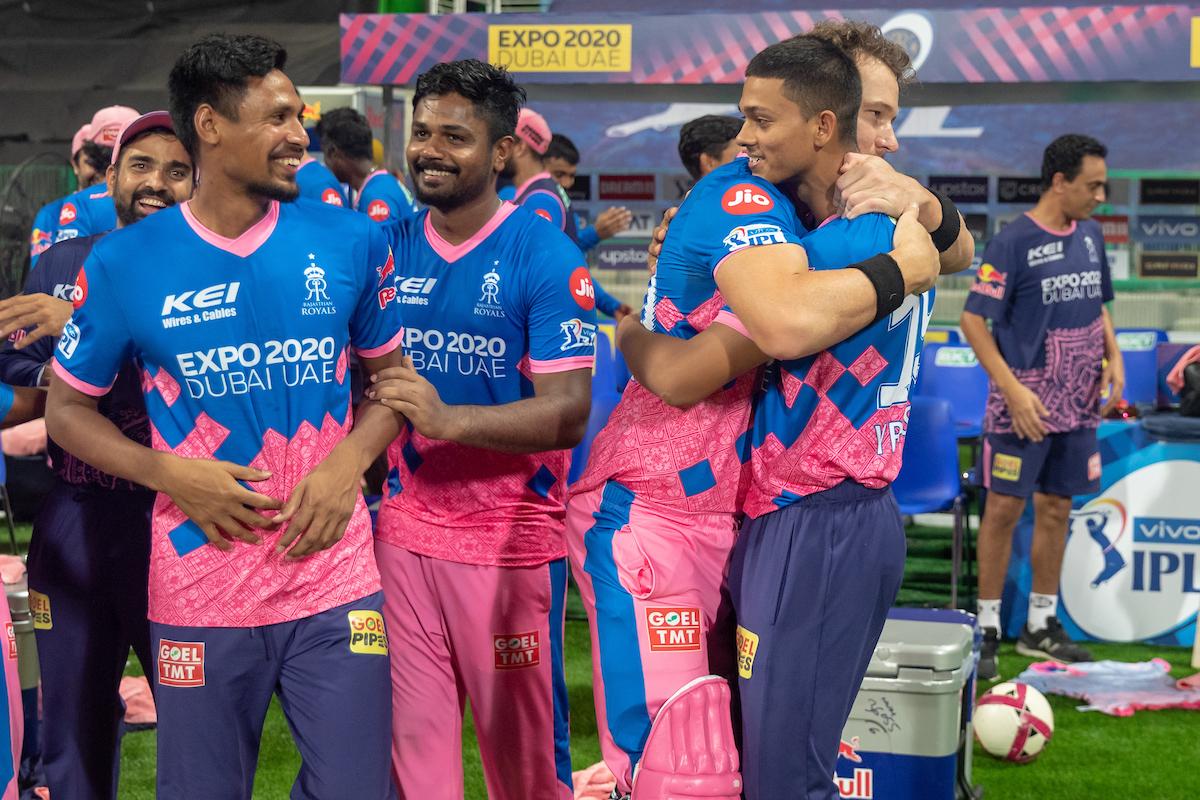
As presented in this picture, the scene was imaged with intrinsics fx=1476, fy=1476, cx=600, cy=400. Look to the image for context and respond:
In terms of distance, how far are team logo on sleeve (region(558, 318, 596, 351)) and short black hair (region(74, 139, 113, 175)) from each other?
11.0ft

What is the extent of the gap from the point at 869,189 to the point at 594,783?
2.51m

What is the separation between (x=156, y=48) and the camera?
15000mm

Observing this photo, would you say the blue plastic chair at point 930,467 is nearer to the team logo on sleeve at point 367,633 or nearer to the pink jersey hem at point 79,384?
the team logo on sleeve at point 367,633

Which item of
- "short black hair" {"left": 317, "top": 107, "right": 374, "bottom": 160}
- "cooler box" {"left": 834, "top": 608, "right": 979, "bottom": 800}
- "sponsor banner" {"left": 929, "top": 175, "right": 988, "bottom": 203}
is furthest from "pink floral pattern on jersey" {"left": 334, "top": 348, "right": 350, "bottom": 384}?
"sponsor banner" {"left": 929, "top": 175, "right": 988, "bottom": 203}

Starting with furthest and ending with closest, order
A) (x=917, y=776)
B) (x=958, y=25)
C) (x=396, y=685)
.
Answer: (x=958, y=25) < (x=917, y=776) < (x=396, y=685)

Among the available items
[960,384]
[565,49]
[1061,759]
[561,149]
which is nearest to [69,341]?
[1061,759]

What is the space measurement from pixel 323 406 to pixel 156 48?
13.2m

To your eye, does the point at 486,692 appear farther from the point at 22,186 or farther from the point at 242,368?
the point at 22,186

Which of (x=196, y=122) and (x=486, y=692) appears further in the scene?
(x=486, y=692)

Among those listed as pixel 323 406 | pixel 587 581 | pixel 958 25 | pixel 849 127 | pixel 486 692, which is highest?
pixel 958 25

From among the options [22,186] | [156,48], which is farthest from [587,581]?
[156,48]

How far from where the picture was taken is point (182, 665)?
9.39ft

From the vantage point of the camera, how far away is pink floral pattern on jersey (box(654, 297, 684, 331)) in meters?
3.00

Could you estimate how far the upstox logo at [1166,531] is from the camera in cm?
673
